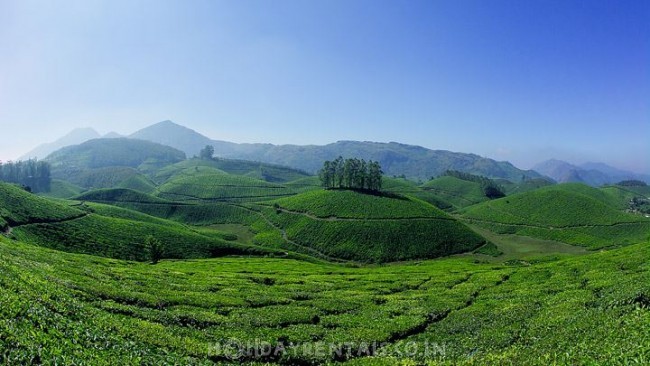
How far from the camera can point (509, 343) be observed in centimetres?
3231

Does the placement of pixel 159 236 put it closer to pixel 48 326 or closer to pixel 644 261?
pixel 48 326

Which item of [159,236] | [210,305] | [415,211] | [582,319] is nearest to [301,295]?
[210,305]

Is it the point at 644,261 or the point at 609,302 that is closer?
the point at 609,302

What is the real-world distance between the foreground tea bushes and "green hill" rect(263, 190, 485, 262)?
100402 millimetres

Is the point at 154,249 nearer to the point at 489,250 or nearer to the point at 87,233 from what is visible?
the point at 87,233

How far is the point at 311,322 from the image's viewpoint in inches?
1602

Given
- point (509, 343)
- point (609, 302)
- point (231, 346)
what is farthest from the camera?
point (609, 302)

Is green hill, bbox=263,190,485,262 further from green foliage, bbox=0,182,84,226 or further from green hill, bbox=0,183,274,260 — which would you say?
green foliage, bbox=0,182,84,226

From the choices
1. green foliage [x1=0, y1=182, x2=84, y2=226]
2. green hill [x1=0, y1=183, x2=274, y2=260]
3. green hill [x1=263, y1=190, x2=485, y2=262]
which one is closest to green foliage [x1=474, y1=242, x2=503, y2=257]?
green hill [x1=263, y1=190, x2=485, y2=262]

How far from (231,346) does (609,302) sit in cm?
3629

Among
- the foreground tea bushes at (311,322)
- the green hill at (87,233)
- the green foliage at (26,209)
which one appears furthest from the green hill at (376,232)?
the foreground tea bushes at (311,322)

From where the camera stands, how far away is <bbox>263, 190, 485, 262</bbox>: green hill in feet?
521

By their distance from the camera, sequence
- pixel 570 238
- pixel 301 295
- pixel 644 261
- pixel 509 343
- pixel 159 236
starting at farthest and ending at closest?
pixel 570 238 < pixel 159 236 < pixel 644 261 < pixel 301 295 < pixel 509 343

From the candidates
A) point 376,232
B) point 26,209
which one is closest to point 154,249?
point 26,209
